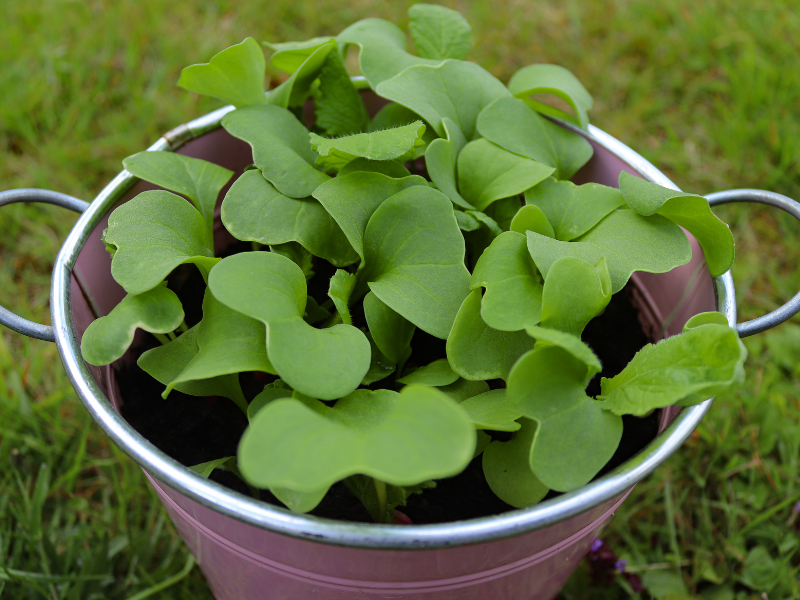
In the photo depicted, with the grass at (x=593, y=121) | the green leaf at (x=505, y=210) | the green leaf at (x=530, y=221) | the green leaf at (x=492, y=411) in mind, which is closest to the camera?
the green leaf at (x=492, y=411)

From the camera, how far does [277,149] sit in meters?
0.63

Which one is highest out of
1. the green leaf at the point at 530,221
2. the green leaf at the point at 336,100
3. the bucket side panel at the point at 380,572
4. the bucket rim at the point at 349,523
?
the green leaf at the point at 336,100

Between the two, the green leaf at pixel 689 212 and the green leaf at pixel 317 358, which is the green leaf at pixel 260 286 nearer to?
the green leaf at pixel 317 358

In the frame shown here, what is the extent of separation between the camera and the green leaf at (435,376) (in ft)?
1.88

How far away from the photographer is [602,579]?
87 centimetres

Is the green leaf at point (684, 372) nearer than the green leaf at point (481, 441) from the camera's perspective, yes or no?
Yes

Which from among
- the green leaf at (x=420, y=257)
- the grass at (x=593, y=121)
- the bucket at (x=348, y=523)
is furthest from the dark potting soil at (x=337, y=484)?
the grass at (x=593, y=121)

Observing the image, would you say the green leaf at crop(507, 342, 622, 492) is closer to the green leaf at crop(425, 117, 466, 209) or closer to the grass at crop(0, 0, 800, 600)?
the green leaf at crop(425, 117, 466, 209)

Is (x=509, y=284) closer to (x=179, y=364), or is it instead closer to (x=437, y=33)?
(x=179, y=364)

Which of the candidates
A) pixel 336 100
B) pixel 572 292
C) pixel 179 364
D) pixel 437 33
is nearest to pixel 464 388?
pixel 572 292

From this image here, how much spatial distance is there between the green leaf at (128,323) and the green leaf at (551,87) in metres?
0.45

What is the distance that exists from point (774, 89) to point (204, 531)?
1.49 m

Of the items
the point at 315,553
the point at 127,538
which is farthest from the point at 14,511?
the point at 315,553

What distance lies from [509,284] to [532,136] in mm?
238
